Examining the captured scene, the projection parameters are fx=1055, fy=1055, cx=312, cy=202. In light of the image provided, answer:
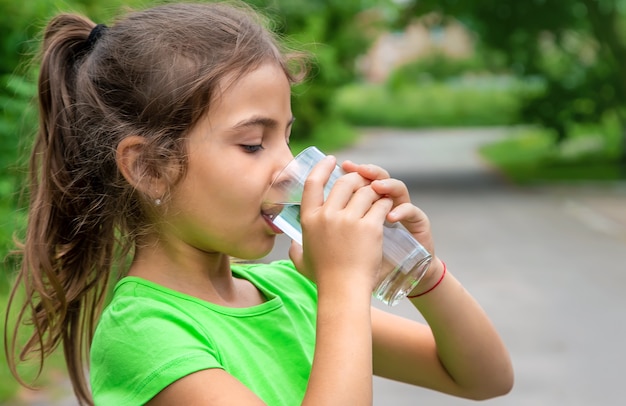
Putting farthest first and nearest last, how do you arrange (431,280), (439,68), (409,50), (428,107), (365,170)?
1. (409,50)
2. (439,68)
3. (428,107)
4. (431,280)
5. (365,170)

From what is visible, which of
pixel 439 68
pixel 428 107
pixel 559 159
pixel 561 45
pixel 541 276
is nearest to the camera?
pixel 541 276

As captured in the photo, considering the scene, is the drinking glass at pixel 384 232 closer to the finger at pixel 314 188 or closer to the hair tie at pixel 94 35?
the finger at pixel 314 188

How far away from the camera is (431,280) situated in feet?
6.31

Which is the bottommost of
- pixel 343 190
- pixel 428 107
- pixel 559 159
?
pixel 343 190

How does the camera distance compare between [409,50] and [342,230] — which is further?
[409,50]

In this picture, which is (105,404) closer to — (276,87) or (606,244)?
(276,87)

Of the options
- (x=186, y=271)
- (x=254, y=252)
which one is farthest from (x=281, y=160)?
(x=186, y=271)

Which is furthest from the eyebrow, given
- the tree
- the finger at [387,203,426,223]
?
the tree

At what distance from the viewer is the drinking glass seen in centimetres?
168

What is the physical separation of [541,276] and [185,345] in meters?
8.37

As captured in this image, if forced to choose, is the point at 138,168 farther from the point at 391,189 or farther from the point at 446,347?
the point at 446,347

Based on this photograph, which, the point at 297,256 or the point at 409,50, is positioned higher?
the point at 409,50

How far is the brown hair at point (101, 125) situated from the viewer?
5.80ft

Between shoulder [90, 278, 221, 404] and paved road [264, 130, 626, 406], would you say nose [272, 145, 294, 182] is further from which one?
paved road [264, 130, 626, 406]
